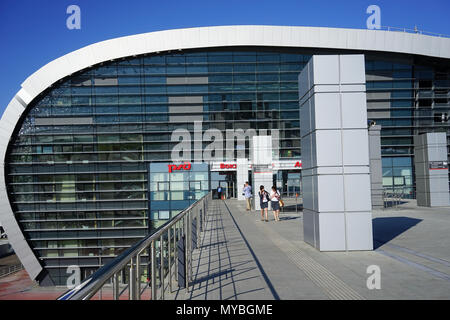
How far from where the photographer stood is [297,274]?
6.26 m

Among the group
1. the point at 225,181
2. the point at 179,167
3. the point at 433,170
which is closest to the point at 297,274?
the point at 433,170

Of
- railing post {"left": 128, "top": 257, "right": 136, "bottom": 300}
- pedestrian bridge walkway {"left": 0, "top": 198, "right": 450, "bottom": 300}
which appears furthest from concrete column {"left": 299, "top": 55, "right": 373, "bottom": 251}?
railing post {"left": 128, "top": 257, "right": 136, "bottom": 300}

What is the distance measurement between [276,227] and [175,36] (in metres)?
31.3

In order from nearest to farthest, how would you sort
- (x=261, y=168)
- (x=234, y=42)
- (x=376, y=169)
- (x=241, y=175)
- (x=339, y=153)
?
(x=339, y=153) → (x=376, y=169) → (x=261, y=168) → (x=241, y=175) → (x=234, y=42)

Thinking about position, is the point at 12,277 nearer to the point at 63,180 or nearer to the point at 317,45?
the point at 63,180

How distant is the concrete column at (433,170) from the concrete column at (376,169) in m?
3.33

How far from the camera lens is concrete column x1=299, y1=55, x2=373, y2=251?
8.46m

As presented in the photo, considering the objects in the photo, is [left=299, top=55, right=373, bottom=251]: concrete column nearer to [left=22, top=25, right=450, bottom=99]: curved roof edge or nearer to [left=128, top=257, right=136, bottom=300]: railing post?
[left=128, top=257, right=136, bottom=300]: railing post

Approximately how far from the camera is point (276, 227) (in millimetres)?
13336

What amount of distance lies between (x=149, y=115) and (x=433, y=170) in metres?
27.4

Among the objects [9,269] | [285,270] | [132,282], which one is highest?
[132,282]

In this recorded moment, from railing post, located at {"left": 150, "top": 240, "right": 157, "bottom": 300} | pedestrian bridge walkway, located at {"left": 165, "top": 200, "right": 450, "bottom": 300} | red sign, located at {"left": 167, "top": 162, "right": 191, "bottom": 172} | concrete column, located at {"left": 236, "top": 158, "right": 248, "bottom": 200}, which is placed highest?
red sign, located at {"left": 167, "top": 162, "right": 191, "bottom": 172}

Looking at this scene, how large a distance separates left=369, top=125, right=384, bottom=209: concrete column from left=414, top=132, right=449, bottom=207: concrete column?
3328mm

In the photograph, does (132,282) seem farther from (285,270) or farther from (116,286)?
(285,270)
